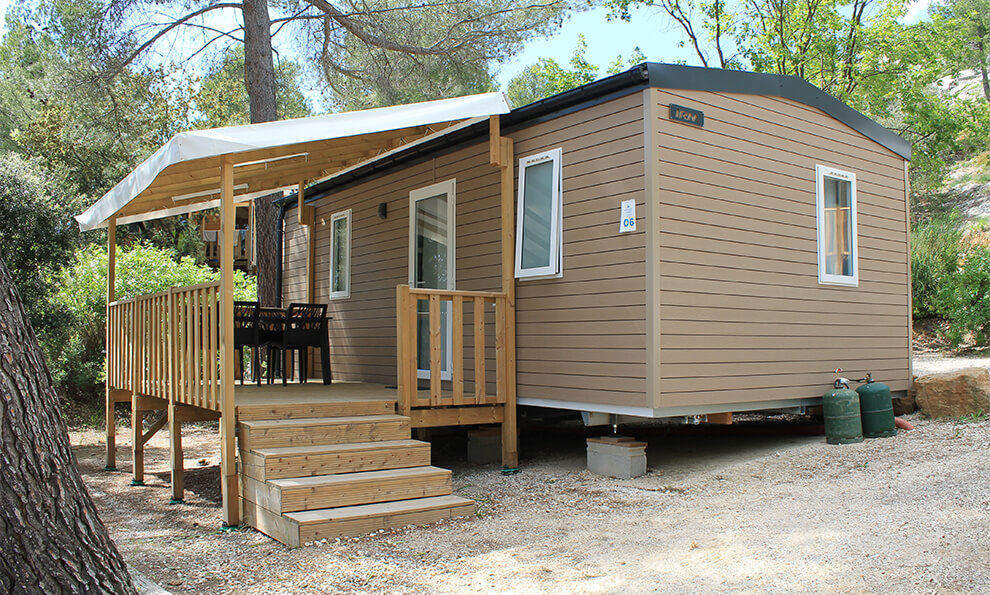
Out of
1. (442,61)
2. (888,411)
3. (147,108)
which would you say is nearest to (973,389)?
(888,411)

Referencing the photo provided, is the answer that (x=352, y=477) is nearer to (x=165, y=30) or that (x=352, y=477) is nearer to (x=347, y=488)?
(x=347, y=488)

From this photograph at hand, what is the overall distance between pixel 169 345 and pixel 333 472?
215 centimetres

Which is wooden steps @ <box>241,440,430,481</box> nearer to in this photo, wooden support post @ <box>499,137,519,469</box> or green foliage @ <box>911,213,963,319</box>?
wooden support post @ <box>499,137,519,469</box>

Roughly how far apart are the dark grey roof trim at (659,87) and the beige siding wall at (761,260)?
0.09 metres

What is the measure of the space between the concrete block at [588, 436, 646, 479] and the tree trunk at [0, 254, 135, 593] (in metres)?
4.06

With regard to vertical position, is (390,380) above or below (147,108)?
below

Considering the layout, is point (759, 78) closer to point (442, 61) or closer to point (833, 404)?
point (833, 404)

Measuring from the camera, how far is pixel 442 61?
13.0 meters

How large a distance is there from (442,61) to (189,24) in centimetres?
407

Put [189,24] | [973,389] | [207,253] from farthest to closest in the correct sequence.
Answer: [207,253], [189,24], [973,389]

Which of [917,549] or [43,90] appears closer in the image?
[917,549]

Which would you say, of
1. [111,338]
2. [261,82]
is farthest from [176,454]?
[261,82]

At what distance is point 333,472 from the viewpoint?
4883 millimetres

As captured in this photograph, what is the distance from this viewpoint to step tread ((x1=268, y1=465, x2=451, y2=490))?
14.9 ft
